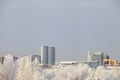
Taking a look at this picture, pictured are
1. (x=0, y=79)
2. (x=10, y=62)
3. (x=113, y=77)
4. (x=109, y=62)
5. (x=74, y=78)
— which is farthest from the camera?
(x=109, y=62)

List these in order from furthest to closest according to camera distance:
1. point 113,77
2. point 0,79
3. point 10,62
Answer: point 113,77 → point 10,62 → point 0,79

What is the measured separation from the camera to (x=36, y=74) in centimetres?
4000

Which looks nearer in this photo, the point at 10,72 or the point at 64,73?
the point at 10,72

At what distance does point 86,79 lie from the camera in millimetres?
47250

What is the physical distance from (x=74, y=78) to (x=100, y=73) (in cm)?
1291

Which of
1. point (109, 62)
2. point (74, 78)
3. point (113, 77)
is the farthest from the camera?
point (109, 62)

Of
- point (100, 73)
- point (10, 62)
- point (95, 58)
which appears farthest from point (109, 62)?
point (10, 62)

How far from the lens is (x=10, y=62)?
41.0 metres

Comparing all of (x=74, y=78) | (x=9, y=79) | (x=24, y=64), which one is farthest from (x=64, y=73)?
(x=9, y=79)

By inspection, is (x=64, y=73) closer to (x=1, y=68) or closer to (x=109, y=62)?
(x=1, y=68)

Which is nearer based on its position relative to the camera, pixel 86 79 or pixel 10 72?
pixel 10 72

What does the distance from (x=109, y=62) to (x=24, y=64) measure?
90069 mm

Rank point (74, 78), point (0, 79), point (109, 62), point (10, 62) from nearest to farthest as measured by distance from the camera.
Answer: point (0, 79) → point (10, 62) → point (74, 78) → point (109, 62)

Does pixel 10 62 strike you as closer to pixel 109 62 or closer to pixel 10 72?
pixel 10 72
